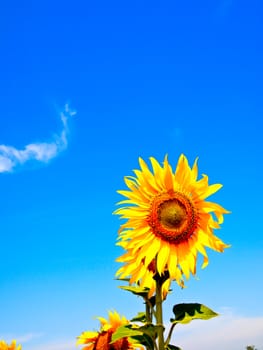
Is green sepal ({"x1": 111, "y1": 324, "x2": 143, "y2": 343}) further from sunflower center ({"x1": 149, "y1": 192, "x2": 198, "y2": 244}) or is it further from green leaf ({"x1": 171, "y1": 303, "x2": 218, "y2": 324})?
sunflower center ({"x1": 149, "y1": 192, "x2": 198, "y2": 244})

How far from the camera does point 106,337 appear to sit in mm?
9219

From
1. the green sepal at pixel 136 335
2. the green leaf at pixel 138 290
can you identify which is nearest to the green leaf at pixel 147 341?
the green sepal at pixel 136 335

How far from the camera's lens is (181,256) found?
6.60 metres

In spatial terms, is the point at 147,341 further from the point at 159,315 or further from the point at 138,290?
the point at 138,290

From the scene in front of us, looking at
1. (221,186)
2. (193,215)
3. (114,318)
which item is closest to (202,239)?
(193,215)

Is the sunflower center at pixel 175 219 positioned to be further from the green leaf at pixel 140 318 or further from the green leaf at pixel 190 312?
the green leaf at pixel 140 318

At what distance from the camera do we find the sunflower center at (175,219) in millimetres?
6703

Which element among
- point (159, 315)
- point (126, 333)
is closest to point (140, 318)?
point (126, 333)

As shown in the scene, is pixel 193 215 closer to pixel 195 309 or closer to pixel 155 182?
pixel 155 182

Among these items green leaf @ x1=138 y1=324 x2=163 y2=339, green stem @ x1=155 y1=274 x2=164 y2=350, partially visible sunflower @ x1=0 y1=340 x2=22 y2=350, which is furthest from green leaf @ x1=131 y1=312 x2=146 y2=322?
partially visible sunflower @ x1=0 y1=340 x2=22 y2=350

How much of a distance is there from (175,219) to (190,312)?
1.32 metres

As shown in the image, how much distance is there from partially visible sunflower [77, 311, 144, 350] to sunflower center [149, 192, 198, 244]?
3.28 m

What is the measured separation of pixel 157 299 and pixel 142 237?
1.08m

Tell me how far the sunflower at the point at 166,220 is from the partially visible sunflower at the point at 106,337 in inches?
115
